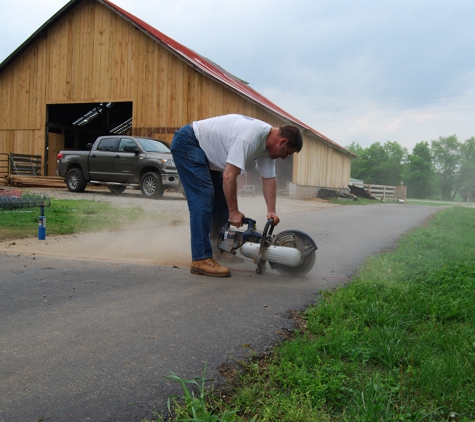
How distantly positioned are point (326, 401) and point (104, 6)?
933 inches

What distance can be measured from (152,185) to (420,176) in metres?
104

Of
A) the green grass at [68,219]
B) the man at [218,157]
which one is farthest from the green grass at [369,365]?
the green grass at [68,219]

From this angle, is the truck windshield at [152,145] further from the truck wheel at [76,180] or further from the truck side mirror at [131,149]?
the truck wheel at [76,180]

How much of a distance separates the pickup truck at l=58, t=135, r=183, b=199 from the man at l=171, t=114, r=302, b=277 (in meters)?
10.5

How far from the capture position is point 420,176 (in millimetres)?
110875

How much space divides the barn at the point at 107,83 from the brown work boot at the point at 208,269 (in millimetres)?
17320

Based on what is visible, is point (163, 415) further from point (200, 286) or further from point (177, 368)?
point (200, 286)

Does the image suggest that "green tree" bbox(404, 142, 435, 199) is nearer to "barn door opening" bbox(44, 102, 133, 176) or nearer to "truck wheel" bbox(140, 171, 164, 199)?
"barn door opening" bbox(44, 102, 133, 176)

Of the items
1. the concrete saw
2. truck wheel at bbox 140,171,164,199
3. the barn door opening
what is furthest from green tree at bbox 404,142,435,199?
the concrete saw

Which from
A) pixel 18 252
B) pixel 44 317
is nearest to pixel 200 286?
pixel 44 317

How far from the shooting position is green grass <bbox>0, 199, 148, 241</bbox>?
778 cm

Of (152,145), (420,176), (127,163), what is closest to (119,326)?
(127,163)

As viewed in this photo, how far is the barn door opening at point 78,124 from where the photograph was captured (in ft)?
87.4

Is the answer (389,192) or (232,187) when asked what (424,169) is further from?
(232,187)
